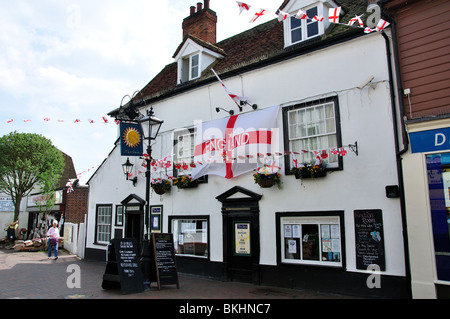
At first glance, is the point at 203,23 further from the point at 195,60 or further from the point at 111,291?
the point at 111,291

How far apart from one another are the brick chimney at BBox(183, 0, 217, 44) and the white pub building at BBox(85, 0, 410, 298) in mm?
1702

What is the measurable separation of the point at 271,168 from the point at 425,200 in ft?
13.1

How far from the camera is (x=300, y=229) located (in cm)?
989

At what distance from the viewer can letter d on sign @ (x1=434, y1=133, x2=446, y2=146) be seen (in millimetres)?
7543

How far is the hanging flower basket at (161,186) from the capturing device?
13.2m

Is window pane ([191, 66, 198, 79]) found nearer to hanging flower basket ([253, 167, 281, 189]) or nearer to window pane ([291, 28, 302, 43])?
window pane ([291, 28, 302, 43])

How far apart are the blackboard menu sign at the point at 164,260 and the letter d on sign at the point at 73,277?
236 cm

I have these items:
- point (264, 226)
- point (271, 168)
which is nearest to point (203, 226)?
point (264, 226)

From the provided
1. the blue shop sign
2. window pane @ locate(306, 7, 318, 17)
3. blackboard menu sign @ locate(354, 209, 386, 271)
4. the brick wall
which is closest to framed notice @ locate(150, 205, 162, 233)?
blackboard menu sign @ locate(354, 209, 386, 271)

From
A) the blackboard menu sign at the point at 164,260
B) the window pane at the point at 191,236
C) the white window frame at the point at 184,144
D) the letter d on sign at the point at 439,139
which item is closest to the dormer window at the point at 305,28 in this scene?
the white window frame at the point at 184,144

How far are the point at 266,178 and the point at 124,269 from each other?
444 centimetres

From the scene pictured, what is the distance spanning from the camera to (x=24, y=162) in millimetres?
27859

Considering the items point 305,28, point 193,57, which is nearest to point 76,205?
point 193,57
